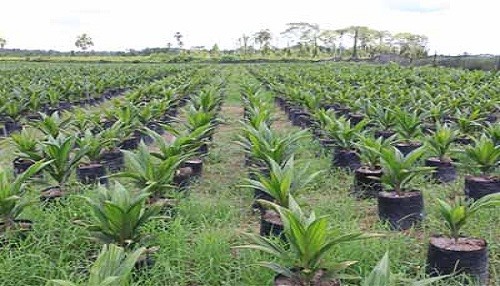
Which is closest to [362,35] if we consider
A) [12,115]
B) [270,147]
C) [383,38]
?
[383,38]

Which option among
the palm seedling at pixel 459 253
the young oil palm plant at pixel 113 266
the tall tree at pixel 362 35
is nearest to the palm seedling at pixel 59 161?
the young oil palm plant at pixel 113 266

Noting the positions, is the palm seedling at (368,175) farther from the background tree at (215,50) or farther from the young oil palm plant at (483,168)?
the background tree at (215,50)

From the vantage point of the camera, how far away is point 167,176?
3326mm

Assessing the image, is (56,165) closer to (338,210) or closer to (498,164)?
(338,210)

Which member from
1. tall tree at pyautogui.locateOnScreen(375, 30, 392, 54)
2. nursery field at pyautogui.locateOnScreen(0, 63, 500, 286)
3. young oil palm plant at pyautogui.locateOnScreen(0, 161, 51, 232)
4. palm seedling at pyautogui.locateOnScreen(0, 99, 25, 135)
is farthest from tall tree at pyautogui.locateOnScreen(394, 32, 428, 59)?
young oil palm plant at pyautogui.locateOnScreen(0, 161, 51, 232)

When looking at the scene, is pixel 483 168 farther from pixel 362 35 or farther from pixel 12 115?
pixel 362 35

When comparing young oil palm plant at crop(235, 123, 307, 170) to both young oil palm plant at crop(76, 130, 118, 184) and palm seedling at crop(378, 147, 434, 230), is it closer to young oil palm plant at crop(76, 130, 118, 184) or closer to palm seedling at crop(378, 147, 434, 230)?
palm seedling at crop(378, 147, 434, 230)

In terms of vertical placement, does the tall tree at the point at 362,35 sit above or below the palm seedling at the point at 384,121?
above

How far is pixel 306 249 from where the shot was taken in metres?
2.16

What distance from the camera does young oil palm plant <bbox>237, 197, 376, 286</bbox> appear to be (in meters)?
2.11

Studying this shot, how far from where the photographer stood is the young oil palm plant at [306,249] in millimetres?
2113

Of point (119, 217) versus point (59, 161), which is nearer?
point (119, 217)

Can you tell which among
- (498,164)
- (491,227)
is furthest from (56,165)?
(498,164)

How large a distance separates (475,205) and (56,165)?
2.81 metres
